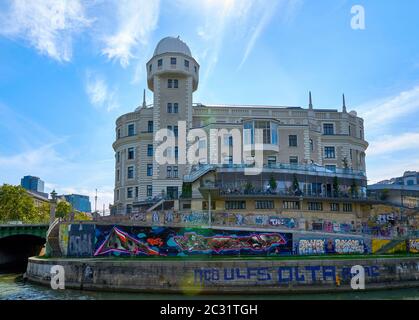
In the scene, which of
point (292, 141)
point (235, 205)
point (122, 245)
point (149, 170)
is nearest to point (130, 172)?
point (149, 170)

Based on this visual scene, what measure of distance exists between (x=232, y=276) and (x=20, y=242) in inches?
2225

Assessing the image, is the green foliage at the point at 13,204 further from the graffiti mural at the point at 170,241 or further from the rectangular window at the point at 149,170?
the graffiti mural at the point at 170,241

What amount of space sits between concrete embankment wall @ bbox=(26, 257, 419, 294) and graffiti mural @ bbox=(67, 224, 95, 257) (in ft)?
26.9

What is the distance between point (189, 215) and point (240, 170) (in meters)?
14.0

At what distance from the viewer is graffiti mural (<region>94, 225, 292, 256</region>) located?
138 feet

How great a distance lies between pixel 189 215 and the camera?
44031 mm

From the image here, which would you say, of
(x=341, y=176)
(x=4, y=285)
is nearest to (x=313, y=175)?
(x=341, y=176)

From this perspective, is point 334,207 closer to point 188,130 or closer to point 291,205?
point 291,205

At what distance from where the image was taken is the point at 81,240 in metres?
42.9

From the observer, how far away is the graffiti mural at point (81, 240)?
42625mm

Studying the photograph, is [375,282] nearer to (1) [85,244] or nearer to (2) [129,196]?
(1) [85,244]

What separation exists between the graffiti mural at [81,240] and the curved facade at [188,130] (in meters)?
18.3

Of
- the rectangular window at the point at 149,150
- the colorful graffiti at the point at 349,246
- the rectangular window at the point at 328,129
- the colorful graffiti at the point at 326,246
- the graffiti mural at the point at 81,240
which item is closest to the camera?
the graffiti mural at the point at 81,240

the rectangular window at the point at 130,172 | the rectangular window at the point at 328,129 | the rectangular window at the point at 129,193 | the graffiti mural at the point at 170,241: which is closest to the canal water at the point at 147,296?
the graffiti mural at the point at 170,241
